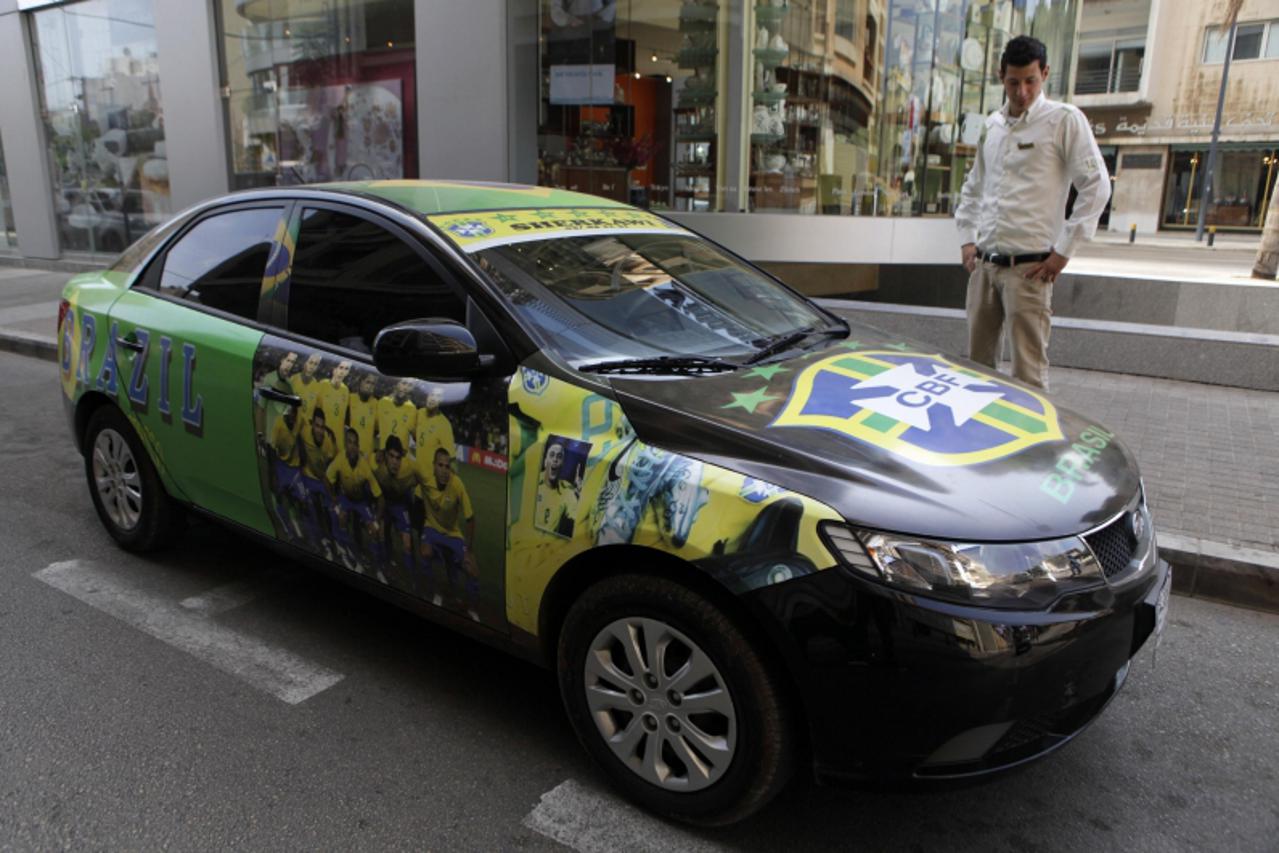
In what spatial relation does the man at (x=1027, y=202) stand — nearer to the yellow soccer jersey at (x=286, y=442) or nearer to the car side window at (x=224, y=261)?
the car side window at (x=224, y=261)

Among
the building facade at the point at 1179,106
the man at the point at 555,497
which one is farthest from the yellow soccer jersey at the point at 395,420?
the building facade at the point at 1179,106

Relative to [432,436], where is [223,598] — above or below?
below

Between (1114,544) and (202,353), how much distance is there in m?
3.18

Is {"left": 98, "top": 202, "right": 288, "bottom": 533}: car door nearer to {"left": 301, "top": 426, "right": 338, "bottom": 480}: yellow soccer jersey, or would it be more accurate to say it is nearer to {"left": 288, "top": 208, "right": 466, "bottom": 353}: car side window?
{"left": 288, "top": 208, "right": 466, "bottom": 353}: car side window

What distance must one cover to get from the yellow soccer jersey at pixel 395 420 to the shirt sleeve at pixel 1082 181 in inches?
144

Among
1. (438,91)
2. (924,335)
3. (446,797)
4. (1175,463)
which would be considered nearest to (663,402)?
(446,797)

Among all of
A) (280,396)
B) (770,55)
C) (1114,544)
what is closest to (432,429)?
(280,396)

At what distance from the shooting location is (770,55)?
36.4 ft

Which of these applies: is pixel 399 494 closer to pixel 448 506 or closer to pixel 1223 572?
pixel 448 506

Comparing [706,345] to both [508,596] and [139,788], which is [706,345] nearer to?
[508,596]

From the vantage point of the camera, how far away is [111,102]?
15.5 m

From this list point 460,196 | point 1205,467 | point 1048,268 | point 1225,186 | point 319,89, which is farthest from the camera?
point 1225,186

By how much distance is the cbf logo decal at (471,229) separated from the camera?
307cm

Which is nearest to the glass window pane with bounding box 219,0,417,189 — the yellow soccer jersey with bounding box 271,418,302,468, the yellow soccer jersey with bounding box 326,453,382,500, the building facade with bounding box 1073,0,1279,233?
the yellow soccer jersey with bounding box 271,418,302,468
